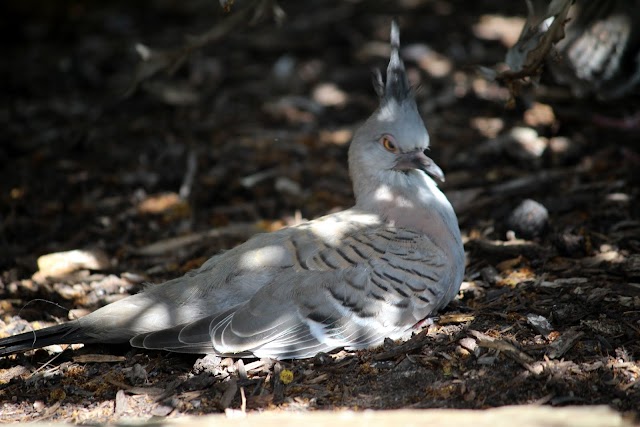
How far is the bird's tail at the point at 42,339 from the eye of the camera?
402 centimetres

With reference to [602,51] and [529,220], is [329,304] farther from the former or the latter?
[602,51]

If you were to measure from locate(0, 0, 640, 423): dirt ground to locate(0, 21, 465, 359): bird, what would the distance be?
15 centimetres

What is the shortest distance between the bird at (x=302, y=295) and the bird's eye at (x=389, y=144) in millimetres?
203

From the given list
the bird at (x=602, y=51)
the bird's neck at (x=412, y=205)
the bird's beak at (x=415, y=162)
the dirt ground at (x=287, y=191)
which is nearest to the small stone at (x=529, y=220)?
the dirt ground at (x=287, y=191)

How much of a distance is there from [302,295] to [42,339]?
142 centimetres

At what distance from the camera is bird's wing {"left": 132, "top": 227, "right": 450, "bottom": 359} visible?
4.03 meters

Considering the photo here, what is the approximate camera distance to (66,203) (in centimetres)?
656

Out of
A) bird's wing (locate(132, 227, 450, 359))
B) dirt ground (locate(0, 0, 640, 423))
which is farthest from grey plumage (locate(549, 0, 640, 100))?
bird's wing (locate(132, 227, 450, 359))

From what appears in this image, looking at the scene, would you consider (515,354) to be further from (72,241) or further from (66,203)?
(66,203)

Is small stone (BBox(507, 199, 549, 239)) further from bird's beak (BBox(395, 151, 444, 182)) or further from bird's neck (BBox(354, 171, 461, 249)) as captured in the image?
bird's beak (BBox(395, 151, 444, 182))

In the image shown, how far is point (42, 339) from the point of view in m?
4.04

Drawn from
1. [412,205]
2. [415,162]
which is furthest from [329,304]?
[415,162]

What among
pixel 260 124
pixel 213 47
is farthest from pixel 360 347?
pixel 213 47

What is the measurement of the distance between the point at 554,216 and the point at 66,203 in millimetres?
4089
